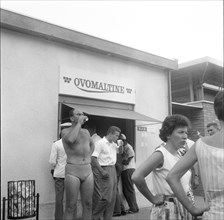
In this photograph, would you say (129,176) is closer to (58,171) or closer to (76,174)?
(58,171)

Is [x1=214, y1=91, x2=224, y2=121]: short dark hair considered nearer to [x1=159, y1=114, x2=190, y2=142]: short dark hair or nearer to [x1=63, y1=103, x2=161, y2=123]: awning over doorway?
[x1=159, y1=114, x2=190, y2=142]: short dark hair

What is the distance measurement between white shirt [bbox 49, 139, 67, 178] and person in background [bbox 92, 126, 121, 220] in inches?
23.2

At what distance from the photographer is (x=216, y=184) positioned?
1.75 m

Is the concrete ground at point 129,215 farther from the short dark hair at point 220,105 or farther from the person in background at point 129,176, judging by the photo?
the short dark hair at point 220,105

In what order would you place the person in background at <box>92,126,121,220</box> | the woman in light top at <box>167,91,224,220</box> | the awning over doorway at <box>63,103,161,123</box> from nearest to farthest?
the woman in light top at <box>167,91,224,220</box>
the person in background at <box>92,126,121,220</box>
the awning over doorway at <box>63,103,161,123</box>

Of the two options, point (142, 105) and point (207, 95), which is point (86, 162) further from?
point (207, 95)

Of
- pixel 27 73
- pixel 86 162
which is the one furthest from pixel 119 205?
pixel 27 73

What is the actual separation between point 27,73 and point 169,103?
4.21 m

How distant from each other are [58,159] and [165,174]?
3.68m

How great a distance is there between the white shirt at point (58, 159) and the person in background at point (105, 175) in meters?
0.59

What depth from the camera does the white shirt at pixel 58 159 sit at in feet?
18.9

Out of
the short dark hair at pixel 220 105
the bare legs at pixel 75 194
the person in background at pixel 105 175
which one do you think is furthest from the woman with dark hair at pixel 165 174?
the person in background at pixel 105 175

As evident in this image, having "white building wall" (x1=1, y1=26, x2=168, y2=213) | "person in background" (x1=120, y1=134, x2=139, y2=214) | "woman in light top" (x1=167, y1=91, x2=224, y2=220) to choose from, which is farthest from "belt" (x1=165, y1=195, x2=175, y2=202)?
"person in background" (x1=120, y1=134, x2=139, y2=214)

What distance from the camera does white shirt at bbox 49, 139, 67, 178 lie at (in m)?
5.75
